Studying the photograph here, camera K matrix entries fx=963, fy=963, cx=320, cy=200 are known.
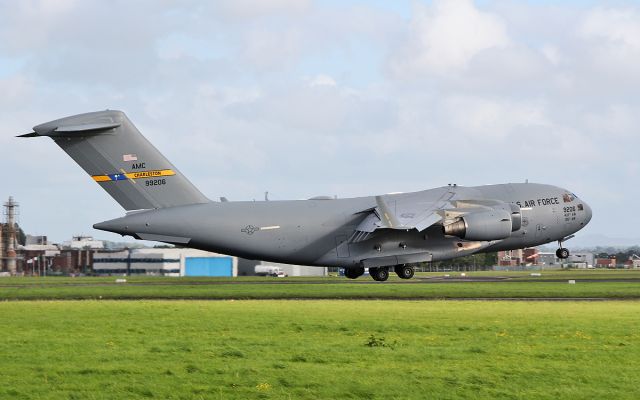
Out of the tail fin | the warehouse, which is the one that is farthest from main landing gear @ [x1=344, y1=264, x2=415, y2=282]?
the warehouse

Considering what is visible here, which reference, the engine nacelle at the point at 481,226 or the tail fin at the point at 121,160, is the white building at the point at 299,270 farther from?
the tail fin at the point at 121,160

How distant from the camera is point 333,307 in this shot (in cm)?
3850

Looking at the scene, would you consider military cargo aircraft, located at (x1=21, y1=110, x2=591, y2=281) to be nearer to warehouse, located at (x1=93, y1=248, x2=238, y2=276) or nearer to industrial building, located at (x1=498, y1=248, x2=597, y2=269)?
warehouse, located at (x1=93, y1=248, x2=238, y2=276)

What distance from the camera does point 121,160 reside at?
38.3 m

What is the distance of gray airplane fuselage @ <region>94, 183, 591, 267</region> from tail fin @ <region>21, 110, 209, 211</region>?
0.70 meters

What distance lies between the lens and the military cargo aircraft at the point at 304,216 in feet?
125

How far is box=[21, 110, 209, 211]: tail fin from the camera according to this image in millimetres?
37562

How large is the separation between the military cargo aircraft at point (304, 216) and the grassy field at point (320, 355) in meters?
5.54

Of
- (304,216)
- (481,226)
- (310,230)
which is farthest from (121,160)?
(481,226)

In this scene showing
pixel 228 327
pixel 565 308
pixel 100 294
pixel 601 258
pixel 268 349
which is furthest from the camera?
pixel 601 258

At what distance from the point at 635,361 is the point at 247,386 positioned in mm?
8441

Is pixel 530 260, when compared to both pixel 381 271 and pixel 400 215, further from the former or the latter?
pixel 400 215

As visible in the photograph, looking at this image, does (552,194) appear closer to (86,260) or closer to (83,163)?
(83,163)

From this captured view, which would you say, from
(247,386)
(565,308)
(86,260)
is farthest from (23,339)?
(86,260)
